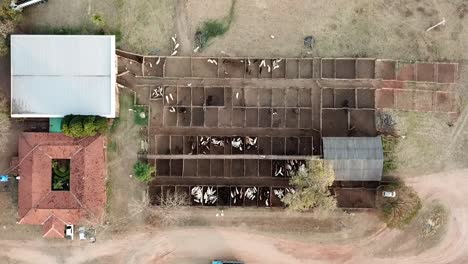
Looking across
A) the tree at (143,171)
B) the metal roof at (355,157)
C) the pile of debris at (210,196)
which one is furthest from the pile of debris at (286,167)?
the tree at (143,171)

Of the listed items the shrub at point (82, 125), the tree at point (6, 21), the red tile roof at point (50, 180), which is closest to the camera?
the shrub at point (82, 125)

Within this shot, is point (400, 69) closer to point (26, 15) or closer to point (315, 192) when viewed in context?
point (315, 192)

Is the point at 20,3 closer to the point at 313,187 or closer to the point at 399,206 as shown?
the point at 313,187

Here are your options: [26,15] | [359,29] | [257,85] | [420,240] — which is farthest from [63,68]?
[420,240]

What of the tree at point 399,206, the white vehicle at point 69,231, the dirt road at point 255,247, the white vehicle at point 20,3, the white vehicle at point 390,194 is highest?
the white vehicle at point 20,3

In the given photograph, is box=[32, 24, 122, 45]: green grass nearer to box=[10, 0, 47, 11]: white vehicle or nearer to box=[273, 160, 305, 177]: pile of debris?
box=[10, 0, 47, 11]: white vehicle

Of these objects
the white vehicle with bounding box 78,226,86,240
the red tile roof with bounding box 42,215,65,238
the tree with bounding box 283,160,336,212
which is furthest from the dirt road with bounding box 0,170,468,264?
the tree with bounding box 283,160,336,212

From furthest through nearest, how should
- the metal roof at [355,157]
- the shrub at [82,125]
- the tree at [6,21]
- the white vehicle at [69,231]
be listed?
the white vehicle at [69,231]
the tree at [6,21]
the metal roof at [355,157]
the shrub at [82,125]

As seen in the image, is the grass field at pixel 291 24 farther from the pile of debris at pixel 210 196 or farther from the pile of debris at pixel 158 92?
the pile of debris at pixel 210 196
